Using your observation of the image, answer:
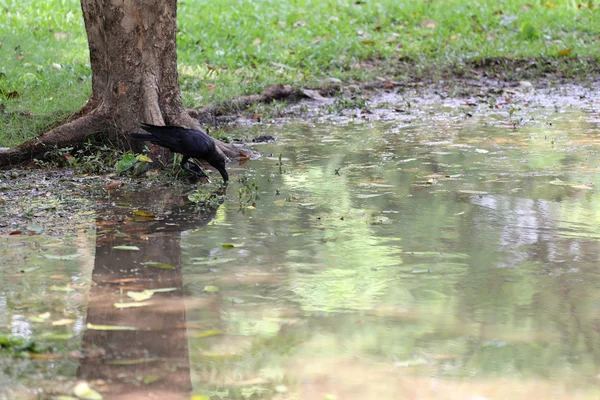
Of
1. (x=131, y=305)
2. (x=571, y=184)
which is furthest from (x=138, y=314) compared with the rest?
(x=571, y=184)

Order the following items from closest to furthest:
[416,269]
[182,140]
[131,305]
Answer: [131,305] → [416,269] → [182,140]

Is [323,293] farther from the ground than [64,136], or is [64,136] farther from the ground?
[64,136]

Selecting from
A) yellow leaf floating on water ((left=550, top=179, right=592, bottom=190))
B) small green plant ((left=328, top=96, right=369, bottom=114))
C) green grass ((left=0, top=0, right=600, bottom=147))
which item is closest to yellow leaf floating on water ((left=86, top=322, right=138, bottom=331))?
yellow leaf floating on water ((left=550, top=179, right=592, bottom=190))

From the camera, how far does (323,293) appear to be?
3.81m

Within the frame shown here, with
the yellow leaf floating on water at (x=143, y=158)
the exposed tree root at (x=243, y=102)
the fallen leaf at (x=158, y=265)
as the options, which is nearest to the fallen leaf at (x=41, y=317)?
the fallen leaf at (x=158, y=265)

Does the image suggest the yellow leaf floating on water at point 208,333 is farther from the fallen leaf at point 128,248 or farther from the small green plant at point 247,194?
the small green plant at point 247,194

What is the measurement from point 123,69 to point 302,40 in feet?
19.1

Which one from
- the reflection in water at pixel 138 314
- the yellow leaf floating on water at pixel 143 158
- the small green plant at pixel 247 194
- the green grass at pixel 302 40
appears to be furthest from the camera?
the green grass at pixel 302 40

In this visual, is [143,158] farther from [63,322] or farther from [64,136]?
[63,322]

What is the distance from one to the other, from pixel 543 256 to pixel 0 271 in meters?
2.67

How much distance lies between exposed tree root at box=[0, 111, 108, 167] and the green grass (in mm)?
1595

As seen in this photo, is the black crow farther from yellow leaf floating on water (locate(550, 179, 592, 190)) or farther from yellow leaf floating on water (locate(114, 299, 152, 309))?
yellow leaf floating on water (locate(114, 299, 152, 309))

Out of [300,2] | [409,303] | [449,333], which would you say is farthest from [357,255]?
[300,2]

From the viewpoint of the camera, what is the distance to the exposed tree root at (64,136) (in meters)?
6.87
